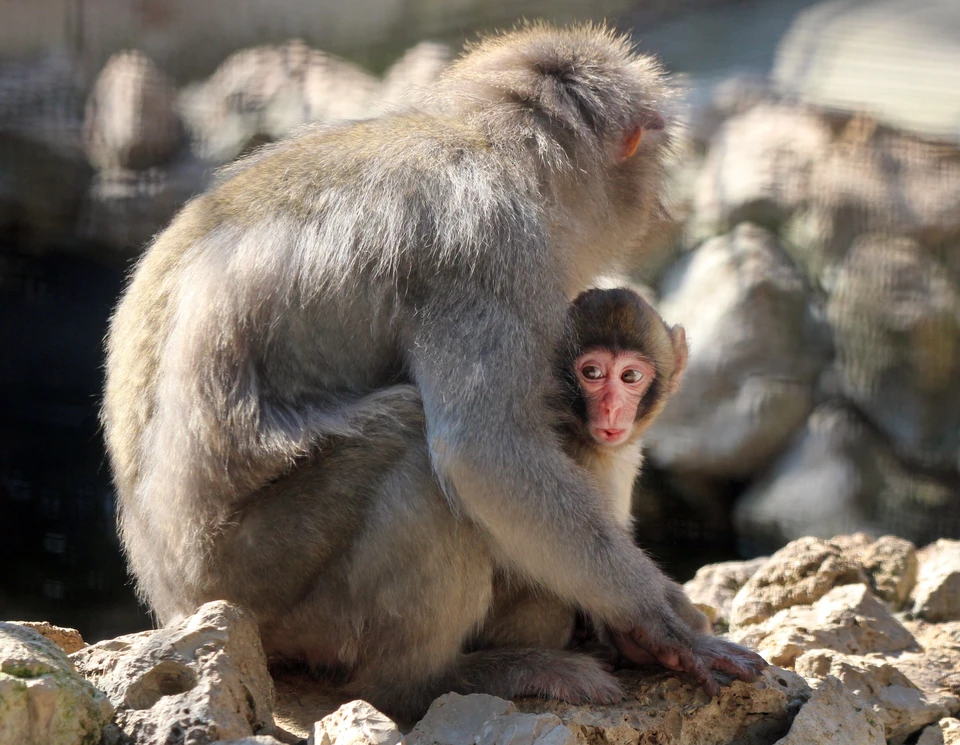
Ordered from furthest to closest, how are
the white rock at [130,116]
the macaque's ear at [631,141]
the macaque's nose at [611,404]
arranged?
the white rock at [130,116], the macaque's ear at [631,141], the macaque's nose at [611,404]

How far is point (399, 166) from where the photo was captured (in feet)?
11.3

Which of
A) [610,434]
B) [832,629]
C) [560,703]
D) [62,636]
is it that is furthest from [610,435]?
[62,636]

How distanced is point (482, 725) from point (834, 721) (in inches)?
44.1

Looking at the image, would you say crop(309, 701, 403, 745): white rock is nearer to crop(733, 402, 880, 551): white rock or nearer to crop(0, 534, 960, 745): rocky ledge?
crop(0, 534, 960, 745): rocky ledge

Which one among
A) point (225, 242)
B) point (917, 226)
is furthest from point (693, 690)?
point (917, 226)

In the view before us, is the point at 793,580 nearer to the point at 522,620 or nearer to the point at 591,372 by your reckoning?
the point at 591,372

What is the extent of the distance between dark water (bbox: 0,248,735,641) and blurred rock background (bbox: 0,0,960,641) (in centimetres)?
1

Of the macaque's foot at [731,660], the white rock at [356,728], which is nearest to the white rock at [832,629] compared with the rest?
the macaque's foot at [731,660]

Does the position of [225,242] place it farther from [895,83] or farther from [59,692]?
[895,83]

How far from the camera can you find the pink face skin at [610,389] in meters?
3.72

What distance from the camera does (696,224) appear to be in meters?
8.12

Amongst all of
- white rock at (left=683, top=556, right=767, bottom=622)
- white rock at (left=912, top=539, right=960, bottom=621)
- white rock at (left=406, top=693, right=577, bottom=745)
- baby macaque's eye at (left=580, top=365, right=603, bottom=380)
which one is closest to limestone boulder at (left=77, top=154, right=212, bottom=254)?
white rock at (left=683, top=556, right=767, bottom=622)

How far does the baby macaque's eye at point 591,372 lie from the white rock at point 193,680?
134 centimetres

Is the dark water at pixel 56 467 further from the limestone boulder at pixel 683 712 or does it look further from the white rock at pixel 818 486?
the limestone boulder at pixel 683 712
